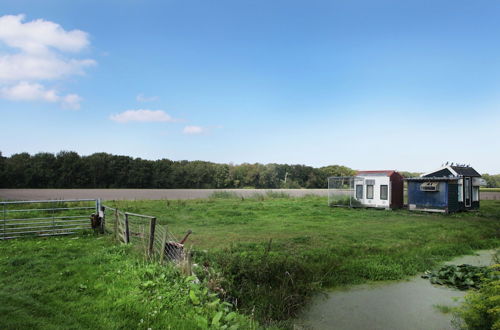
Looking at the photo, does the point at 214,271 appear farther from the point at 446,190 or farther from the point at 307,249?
the point at 446,190

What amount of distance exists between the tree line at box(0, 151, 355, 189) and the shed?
48.0m

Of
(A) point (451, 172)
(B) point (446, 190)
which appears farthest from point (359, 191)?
(A) point (451, 172)

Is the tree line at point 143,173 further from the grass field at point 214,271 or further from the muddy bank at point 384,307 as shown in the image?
the muddy bank at point 384,307

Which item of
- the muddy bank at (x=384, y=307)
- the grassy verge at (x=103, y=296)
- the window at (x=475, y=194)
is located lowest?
the muddy bank at (x=384, y=307)

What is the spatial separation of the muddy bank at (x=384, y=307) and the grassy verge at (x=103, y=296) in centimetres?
199

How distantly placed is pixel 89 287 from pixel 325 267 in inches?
213

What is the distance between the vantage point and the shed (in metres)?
22.5

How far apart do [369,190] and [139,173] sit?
4853 cm

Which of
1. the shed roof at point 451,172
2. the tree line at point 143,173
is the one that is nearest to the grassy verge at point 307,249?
the shed roof at point 451,172

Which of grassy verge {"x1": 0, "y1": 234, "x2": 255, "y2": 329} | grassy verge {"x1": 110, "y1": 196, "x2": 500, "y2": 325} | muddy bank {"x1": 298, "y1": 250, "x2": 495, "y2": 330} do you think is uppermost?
grassy verge {"x1": 0, "y1": 234, "x2": 255, "y2": 329}

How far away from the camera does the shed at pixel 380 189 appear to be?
22.5 metres

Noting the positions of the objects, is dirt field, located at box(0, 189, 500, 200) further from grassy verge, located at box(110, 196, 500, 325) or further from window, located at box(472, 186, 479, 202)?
grassy verge, located at box(110, 196, 500, 325)

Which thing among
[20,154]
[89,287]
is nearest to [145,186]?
[20,154]

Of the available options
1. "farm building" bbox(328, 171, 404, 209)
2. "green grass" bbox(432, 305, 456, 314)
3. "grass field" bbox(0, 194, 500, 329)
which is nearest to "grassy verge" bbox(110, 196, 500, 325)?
"grass field" bbox(0, 194, 500, 329)
